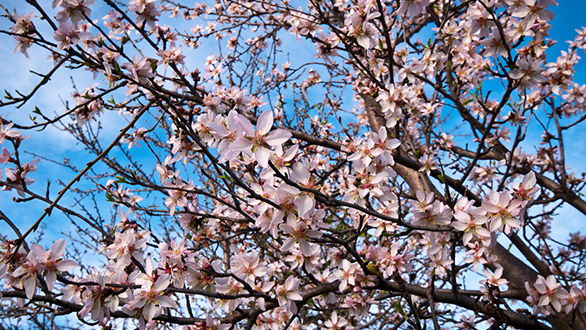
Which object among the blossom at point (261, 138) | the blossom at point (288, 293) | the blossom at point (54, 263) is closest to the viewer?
the blossom at point (261, 138)

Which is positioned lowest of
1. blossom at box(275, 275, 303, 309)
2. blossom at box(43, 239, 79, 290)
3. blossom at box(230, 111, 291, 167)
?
blossom at box(43, 239, 79, 290)

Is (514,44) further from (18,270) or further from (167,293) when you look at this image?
(18,270)

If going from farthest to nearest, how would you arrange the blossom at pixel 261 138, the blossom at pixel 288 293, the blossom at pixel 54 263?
the blossom at pixel 288 293, the blossom at pixel 54 263, the blossom at pixel 261 138

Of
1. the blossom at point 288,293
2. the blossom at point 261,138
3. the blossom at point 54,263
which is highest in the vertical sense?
the blossom at point 261,138

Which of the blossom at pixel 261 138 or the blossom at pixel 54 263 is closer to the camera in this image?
the blossom at pixel 261 138

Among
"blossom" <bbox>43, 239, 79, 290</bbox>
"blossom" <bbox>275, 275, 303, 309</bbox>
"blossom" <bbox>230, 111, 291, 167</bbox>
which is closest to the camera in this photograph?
"blossom" <bbox>230, 111, 291, 167</bbox>

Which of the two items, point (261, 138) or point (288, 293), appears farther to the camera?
point (288, 293)

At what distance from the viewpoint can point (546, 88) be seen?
3.48 metres

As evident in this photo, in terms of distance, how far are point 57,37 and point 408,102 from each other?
94.0 inches

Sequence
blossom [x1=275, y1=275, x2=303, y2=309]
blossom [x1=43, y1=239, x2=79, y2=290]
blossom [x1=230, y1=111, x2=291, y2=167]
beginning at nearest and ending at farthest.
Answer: blossom [x1=230, y1=111, x2=291, y2=167] → blossom [x1=43, y1=239, x2=79, y2=290] → blossom [x1=275, y1=275, x2=303, y2=309]

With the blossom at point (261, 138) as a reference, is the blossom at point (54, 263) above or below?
below

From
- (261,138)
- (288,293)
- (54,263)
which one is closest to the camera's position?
(261,138)

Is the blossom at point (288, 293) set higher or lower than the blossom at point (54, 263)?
higher

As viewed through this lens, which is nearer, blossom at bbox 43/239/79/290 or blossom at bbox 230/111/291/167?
blossom at bbox 230/111/291/167
